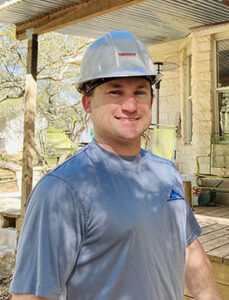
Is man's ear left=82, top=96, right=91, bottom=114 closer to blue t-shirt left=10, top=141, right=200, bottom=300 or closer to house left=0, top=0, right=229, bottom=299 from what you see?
blue t-shirt left=10, top=141, right=200, bottom=300

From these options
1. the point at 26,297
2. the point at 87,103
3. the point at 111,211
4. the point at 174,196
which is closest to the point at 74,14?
the point at 87,103

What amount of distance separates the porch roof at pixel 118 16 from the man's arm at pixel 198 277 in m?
2.84

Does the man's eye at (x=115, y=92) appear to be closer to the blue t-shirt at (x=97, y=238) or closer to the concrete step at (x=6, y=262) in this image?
the blue t-shirt at (x=97, y=238)

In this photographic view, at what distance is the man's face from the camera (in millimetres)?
1248

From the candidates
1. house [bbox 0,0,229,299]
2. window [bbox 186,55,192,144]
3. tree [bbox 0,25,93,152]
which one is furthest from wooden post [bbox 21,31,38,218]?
tree [bbox 0,25,93,152]

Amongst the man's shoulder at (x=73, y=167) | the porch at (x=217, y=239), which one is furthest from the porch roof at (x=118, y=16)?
the man's shoulder at (x=73, y=167)

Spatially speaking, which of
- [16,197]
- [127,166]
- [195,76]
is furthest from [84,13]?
[16,197]

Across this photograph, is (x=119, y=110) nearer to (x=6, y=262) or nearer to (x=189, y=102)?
(x=6, y=262)

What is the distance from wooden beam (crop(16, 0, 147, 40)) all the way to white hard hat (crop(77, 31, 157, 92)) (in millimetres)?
2851

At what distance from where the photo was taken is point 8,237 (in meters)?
5.91

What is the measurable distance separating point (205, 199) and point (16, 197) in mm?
5273

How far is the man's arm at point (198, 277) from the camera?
140cm

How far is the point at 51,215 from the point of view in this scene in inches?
40.0

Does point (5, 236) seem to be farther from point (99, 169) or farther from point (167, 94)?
point (99, 169)
